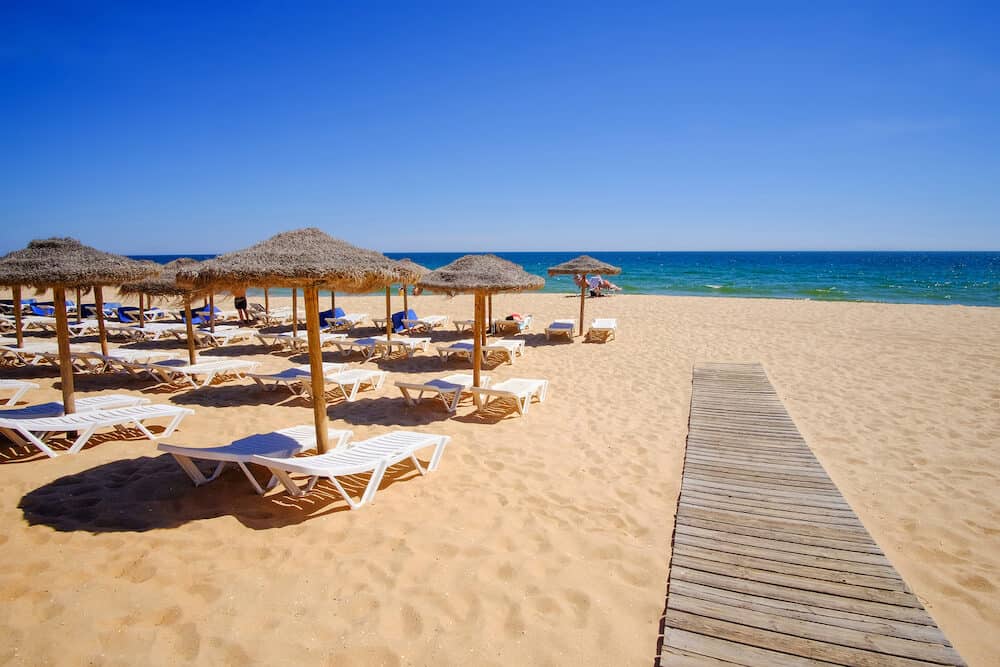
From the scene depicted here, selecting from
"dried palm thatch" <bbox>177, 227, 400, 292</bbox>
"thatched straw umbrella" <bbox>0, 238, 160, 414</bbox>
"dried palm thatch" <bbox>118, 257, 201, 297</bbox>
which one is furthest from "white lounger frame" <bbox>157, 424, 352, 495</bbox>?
"dried palm thatch" <bbox>118, 257, 201, 297</bbox>

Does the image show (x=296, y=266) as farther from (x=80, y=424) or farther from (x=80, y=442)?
(x=80, y=424)

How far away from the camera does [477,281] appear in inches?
262

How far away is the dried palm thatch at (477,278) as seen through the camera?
21.9 feet

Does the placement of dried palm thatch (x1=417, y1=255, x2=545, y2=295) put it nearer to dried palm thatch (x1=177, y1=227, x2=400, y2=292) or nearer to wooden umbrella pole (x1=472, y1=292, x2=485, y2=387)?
wooden umbrella pole (x1=472, y1=292, x2=485, y2=387)

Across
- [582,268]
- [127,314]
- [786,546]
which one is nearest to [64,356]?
[786,546]

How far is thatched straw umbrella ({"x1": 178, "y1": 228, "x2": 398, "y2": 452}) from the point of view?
407 cm

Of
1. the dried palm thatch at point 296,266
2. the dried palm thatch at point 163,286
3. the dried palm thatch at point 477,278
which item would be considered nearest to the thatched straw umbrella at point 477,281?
the dried palm thatch at point 477,278

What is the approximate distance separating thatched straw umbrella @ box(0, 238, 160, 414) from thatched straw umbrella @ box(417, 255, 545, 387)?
341 cm

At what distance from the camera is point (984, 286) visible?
31.2 metres

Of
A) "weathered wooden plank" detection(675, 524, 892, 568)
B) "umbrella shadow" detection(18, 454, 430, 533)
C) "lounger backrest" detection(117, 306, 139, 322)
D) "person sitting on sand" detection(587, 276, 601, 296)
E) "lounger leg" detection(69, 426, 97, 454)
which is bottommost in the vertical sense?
"weathered wooden plank" detection(675, 524, 892, 568)

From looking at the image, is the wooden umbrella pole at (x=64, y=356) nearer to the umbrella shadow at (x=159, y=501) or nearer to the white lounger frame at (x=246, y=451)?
the umbrella shadow at (x=159, y=501)

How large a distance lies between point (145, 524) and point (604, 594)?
3.24 meters

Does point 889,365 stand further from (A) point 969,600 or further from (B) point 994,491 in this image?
(A) point 969,600

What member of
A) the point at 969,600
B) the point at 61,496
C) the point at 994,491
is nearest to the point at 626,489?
the point at 969,600
